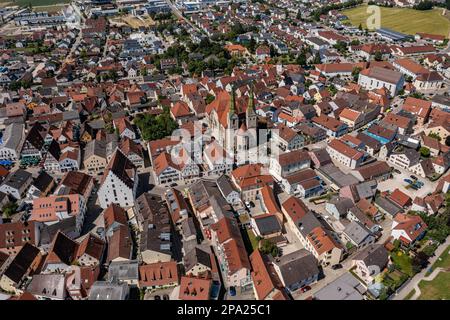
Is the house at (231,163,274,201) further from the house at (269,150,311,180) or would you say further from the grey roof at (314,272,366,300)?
the grey roof at (314,272,366,300)

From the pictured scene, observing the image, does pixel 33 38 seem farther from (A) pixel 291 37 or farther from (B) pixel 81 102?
(A) pixel 291 37

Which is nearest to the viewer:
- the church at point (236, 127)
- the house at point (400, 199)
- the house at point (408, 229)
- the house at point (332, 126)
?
the house at point (408, 229)

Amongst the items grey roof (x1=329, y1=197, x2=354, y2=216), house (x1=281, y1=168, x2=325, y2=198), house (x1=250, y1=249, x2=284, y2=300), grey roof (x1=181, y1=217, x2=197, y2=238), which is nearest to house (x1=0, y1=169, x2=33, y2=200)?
grey roof (x1=181, y1=217, x2=197, y2=238)

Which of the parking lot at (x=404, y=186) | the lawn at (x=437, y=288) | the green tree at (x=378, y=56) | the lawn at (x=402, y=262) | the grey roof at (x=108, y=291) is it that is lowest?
the lawn at (x=437, y=288)

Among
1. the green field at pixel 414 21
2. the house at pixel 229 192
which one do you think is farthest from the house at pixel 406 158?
the green field at pixel 414 21

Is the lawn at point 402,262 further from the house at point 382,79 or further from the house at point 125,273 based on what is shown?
the house at point 382,79

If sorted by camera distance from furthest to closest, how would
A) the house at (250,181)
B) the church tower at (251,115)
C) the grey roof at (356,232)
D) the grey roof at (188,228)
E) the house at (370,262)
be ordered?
the church tower at (251,115) < the house at (250,181) < the grey roof at (188,228) < the grey roof at (356,232) < the house at (370,262)
